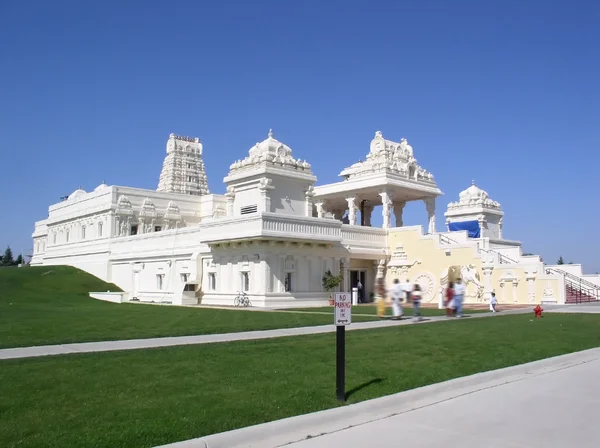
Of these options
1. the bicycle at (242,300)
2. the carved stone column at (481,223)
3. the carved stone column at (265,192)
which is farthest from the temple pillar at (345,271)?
the carved stone column at (481,223)

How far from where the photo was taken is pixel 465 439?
24.2 feet

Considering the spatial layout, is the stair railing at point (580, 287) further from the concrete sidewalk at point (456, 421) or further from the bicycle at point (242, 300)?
the concrete sidewalk at point (456, 421)

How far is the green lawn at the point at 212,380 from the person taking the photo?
749cm

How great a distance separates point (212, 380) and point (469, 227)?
50.4 metres

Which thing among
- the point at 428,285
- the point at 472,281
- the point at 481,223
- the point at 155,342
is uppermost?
the point at 481,223

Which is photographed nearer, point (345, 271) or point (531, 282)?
point (531, 282)

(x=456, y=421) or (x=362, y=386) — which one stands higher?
(x=362, y=386)

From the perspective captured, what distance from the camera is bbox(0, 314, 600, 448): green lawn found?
7.49m

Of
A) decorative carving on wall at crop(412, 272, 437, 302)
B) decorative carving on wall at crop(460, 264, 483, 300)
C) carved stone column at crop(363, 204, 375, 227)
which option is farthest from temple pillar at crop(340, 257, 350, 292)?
carved stone column at crop(363, 204, 375, 227)

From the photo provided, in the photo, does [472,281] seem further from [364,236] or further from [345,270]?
[345,270]

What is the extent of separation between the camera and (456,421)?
830 cm

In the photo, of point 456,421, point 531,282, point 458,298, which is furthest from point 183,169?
point 456,421

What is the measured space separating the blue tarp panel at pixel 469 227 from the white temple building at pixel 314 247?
4.6 inches

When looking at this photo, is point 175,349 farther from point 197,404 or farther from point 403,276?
point 403,276
